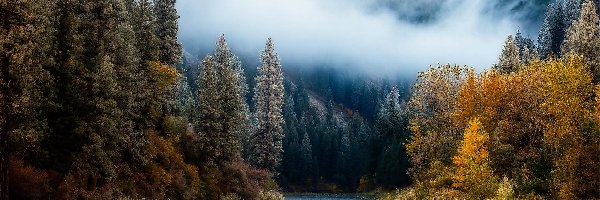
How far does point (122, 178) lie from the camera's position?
4488cm

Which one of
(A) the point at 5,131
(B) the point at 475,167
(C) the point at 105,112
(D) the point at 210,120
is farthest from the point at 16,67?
(B) the point at 475,167

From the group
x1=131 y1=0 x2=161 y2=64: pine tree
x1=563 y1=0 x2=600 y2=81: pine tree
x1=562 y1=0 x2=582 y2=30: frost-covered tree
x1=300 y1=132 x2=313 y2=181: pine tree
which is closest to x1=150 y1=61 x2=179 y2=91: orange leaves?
x1=131 y1=0 x2=161 y2=64: pine tree

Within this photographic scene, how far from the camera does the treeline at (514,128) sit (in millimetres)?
40906

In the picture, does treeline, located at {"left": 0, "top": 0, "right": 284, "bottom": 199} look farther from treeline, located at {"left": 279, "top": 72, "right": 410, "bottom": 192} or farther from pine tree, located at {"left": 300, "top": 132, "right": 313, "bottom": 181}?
pine tree, located at {"left": 300, "top": 132, "right": 313, "bottom": 181}

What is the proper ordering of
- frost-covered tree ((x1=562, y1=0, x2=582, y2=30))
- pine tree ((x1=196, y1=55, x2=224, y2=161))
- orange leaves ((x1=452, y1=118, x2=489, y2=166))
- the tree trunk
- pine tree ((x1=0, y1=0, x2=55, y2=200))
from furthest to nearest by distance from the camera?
frost-covered tree ((x1=562, y1=0, x2=582, y2=30)), pine tree ((x1=196, y1=55, x2=224, y2=161)), orange leaves ((x1=452, y1=118, x2=489, y2=166)), the tree trunk, pine tree ((x1=0, y1=0, x2=55, y2=200))

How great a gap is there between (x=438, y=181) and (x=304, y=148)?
97.9 meters

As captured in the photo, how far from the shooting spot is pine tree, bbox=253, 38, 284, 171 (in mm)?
74750

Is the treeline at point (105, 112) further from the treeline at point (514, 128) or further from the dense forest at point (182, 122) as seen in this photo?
the treeline at point (514, 128)

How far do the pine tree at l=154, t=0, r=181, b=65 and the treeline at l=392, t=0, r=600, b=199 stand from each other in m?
25.8

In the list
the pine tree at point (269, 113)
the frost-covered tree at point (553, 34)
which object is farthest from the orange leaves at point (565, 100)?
the frost-covered tree at point (553, 34)

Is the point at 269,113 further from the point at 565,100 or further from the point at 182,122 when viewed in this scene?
the point at 565,100

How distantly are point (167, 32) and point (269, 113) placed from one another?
21445 millimetres

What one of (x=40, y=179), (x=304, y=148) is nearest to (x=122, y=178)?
(x=40, y=179)

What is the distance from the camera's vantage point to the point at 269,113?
75750 mm
